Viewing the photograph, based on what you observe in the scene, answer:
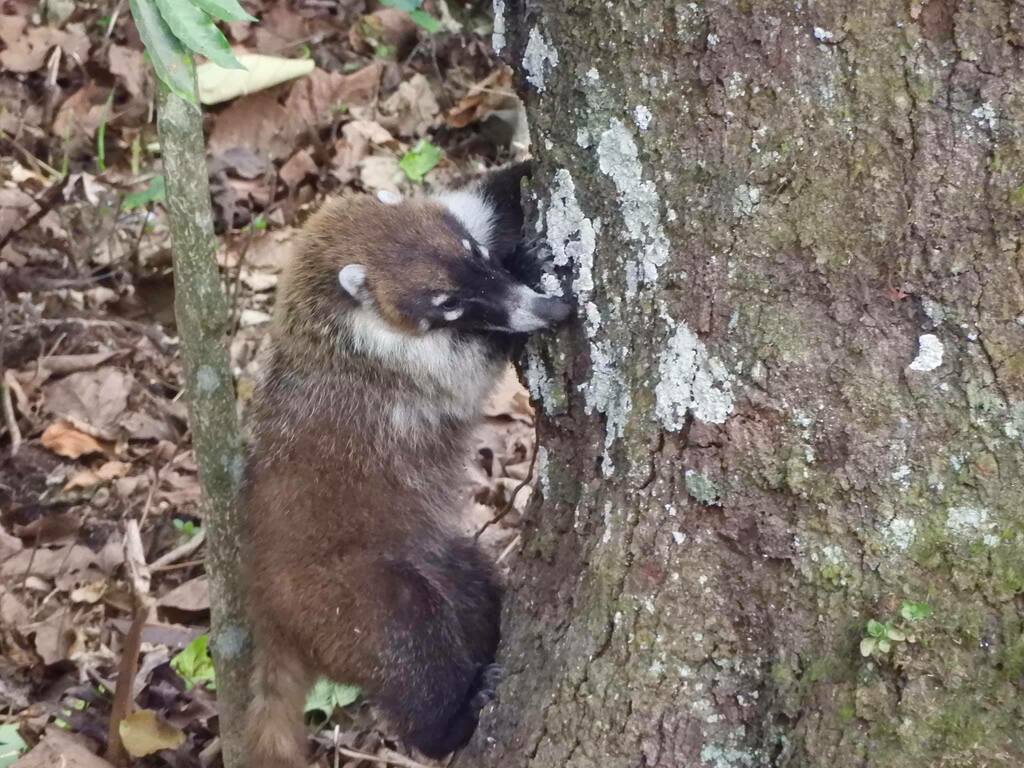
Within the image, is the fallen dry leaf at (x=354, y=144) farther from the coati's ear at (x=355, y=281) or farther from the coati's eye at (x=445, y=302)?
the coati's eye at (x=445, y=302)

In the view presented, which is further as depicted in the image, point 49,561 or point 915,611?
point 49,561

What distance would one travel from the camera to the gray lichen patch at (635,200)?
2.02 metres

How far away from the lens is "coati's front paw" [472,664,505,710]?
2.38 m

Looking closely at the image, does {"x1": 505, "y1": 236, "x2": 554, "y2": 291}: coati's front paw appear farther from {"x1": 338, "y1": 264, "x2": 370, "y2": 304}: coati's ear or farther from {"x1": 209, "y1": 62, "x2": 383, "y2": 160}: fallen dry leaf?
{"x1": 209, "y1": 62, "x2": 383, "y2": 160}: fallen dry leaf

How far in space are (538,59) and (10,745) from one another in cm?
225

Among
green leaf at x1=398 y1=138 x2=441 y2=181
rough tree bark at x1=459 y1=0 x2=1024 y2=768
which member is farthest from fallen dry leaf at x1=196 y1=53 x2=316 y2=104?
rough tree bark at x1=459 y1=0 x2=1024 y2=768

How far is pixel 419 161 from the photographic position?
18.1 feet

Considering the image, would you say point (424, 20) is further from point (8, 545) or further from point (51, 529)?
point (8, 545)

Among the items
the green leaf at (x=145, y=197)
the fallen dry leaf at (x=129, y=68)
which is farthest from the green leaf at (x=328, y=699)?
the fallen dry leaf at (x=129, y=68)

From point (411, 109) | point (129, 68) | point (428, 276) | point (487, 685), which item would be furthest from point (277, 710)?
point (129, 68)

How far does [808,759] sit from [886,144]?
101 centimetres

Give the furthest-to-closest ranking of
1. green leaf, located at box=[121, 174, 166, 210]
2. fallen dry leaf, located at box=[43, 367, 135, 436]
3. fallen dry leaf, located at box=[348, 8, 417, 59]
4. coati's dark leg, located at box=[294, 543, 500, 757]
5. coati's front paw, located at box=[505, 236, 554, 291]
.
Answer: fallen dry leaf, located at box=[348, 8, 417, 59] → green leaf, located at box=[121, 174, 166, 210] → fallen dry leaf, located at box=[43, 367, 135, 436] → coati's dark leg, located at box=[294, 543, 500, 757] → coati's front paw, located at box=[505, 236, 554, 291]

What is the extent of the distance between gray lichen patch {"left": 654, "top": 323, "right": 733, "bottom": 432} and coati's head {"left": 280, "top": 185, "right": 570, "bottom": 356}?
2.85 feet

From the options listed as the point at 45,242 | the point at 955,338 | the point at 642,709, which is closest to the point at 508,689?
the point at 642,709
